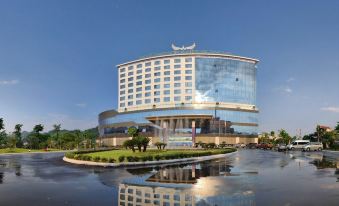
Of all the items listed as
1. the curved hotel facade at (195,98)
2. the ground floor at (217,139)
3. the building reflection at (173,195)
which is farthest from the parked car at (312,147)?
the curved hotel facade at (195,98)

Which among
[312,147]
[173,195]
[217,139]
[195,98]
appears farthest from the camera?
[195,98]

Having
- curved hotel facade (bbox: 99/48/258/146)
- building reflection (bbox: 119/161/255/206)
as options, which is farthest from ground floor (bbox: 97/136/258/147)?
building reflection (bbox: 119/161/255/206)

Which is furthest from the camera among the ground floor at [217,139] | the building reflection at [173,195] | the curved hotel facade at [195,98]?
the curved hotel facade at [195,98]

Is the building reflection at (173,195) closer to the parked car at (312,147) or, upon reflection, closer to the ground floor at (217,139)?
the parked car at (312,147)

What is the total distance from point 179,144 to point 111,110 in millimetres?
→ 78831

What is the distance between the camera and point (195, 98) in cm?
14525

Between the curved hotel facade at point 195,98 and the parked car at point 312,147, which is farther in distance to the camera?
the curved hotel facade at point 195,98

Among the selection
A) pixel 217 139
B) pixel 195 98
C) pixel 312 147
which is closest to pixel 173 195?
pixel 312 147

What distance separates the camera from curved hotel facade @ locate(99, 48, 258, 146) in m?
140

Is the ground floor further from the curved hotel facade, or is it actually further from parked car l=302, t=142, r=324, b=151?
parked car l=302, t=142, r=324, b=151

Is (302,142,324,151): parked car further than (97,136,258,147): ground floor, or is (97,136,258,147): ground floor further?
(97,136,258,147): ground floor

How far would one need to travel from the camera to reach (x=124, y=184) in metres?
20.8

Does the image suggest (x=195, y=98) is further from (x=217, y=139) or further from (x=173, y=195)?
(x=173, y=195)

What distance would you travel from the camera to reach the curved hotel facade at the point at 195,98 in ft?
459
